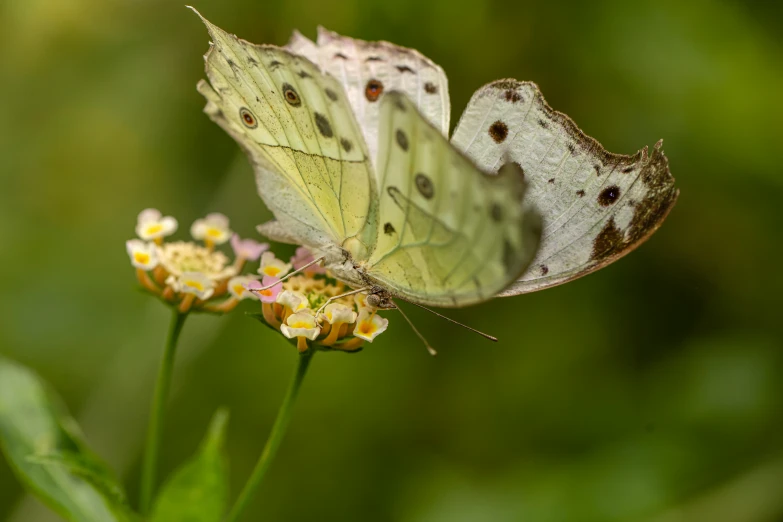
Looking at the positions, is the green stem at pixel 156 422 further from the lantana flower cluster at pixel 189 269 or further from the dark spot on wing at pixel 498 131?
the dark spot on wing at pixel 498 131

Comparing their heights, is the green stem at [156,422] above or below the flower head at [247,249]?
below

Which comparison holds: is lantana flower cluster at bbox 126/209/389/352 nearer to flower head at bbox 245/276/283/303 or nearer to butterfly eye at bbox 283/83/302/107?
flower head at bbox 245/276/283/303

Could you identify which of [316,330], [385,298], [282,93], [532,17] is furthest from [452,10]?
[316,330]

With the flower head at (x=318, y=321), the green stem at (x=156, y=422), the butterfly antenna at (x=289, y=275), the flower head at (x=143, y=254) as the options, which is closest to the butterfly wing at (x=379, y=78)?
the butterfly antenna at (x=289, y=275)

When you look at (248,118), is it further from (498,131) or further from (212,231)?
(498,131)

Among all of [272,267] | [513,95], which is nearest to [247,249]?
[272,267]

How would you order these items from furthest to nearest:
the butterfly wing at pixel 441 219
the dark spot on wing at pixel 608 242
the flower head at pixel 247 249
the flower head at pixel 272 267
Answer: the flower head at pixel 247 249 → the flower head at pixel 272 267 → the dark spot on wing at pixel 608 242 → the butterfly wing at pixel 441 219
